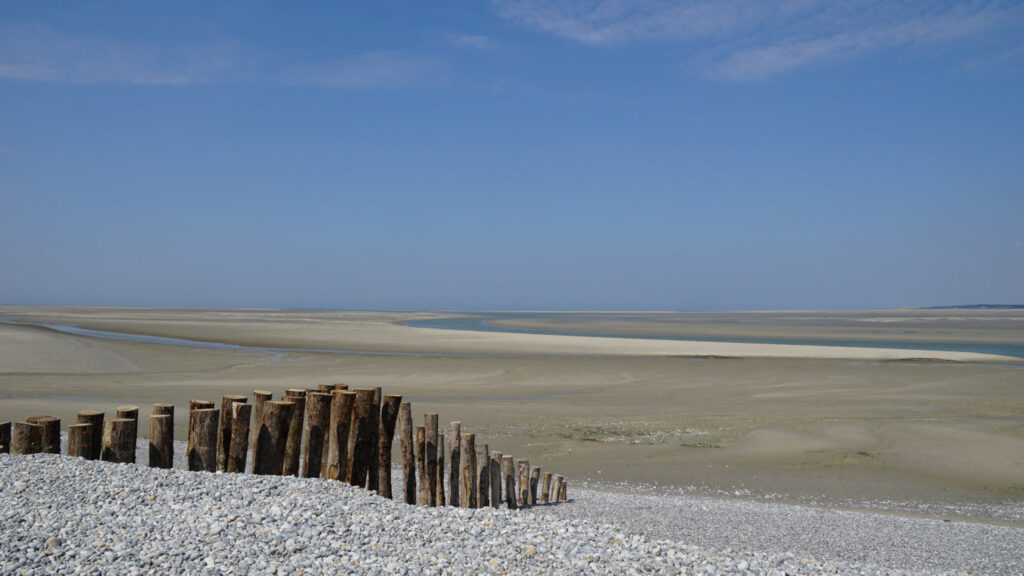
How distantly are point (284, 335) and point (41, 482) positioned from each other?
155 ft

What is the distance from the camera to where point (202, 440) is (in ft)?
26.8

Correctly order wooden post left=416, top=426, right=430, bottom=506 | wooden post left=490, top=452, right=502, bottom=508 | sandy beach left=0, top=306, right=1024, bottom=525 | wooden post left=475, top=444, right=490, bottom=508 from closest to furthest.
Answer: wooden post left=416, top=426, right=430, bottom=506, wooden post left=475, top=444, right=490, bottom=508, wooden post left=490, top=452, right=502, bottom=508, sandy beach left=0, top=306, right=1024, bottom=525

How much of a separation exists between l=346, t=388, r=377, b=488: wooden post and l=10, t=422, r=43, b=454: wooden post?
3553 mm

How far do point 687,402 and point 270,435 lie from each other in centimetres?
1716

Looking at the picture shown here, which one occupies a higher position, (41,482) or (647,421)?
(41,482)

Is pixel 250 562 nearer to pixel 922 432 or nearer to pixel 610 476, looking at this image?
pixel 610 476

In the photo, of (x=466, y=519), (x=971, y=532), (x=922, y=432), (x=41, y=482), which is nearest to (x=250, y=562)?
(x=466, y=519)

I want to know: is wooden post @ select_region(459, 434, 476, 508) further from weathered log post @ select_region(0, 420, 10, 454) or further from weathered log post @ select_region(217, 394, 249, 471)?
weathered log post @ select_region(0, 420, 10, 454)

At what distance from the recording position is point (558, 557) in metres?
6.34

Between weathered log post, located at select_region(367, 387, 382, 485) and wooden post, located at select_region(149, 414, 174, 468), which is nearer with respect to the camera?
wooden post, located at select_region(149, 414, 174, 468)

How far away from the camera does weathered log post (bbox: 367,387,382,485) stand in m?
8.51

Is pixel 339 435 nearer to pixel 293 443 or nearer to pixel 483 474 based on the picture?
pixel 293 443

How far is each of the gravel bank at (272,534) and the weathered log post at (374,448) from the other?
705 millimetres

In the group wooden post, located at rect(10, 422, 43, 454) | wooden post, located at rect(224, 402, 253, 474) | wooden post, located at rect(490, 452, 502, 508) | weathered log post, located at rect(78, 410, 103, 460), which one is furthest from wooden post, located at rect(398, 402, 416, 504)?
wooden post, located at rect(10, 422, 43, 454)
